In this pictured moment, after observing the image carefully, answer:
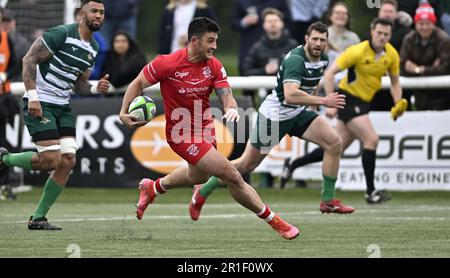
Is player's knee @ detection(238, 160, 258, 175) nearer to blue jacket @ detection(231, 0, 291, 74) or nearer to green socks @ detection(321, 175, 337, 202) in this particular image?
green socks @ detection(321, 175, 337, 202)

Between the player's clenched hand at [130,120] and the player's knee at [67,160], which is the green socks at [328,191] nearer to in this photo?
the player's knee at [67,160]

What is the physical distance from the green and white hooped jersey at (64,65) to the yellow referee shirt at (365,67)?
14.8ft

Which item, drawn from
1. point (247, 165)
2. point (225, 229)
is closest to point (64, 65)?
point (225, 229)

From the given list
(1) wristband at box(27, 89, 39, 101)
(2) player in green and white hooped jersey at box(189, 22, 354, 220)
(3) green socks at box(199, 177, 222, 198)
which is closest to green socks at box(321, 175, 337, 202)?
(2) player in green and white hooped jersey at box(189, 22, 354, 220)

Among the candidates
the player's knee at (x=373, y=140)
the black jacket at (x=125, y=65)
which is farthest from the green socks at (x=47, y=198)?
the black jacket at (x=125, y=65)

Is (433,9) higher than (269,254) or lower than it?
higher

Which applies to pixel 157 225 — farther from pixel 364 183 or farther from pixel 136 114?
pixel 364 183

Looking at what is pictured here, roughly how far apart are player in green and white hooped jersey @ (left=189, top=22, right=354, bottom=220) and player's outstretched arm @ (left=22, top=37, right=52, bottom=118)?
86.8 inches

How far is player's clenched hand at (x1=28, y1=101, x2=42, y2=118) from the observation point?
12.4 meters

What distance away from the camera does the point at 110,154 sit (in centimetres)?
1847

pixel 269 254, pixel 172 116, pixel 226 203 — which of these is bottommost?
pixel 226 203

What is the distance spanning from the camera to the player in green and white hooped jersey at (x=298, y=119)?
13703 mm
